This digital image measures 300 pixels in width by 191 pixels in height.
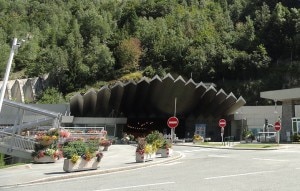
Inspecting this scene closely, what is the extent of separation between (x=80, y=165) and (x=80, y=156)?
0.40m

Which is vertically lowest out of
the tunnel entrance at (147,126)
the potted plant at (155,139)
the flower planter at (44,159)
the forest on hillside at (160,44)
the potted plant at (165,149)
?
the flower planter at (44,159)

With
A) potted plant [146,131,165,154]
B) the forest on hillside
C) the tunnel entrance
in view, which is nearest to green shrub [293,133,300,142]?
the tunnel entrance

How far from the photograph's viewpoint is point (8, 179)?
1520cm

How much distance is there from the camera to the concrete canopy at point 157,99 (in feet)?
183

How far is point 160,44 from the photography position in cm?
11106

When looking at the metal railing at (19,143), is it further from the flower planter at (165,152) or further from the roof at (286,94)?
the roof at (286,94)

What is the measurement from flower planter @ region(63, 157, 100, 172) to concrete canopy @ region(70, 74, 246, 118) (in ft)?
123

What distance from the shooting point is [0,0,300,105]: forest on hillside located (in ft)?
306

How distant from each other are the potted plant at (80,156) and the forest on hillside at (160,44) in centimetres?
6967

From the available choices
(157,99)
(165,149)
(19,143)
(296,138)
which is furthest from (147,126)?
(19,143)

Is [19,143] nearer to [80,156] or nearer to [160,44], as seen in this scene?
[80,156]

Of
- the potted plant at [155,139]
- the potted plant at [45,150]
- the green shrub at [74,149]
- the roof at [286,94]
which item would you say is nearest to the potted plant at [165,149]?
the potted plant at [155,139]

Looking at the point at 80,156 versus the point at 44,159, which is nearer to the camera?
the point at 80,156

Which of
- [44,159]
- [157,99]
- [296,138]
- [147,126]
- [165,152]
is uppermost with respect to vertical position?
[157,99]
